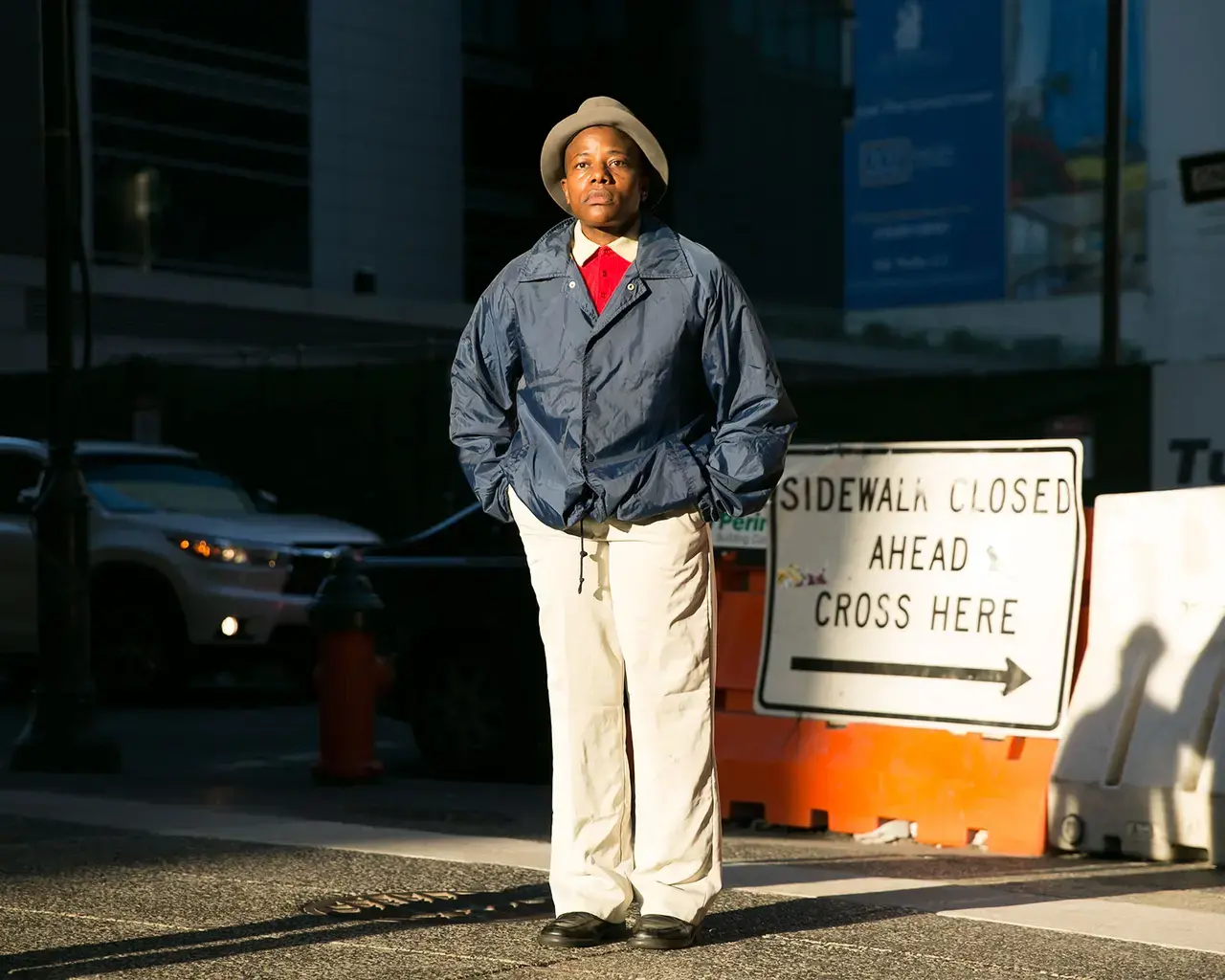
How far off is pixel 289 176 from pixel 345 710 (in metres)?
33.9

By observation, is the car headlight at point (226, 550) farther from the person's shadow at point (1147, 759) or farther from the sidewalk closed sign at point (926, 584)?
the person's shadow at point (1147, 759)

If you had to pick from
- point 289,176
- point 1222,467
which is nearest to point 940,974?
point 1222,467

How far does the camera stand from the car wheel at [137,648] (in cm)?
1417

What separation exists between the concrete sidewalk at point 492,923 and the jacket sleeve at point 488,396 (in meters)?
1.08

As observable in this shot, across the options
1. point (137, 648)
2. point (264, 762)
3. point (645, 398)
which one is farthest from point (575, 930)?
point (137, 648)

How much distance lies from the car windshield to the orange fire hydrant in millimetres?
5211

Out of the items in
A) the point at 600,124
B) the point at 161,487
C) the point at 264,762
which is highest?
the point at 600,124

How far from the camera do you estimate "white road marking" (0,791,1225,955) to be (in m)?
5.41

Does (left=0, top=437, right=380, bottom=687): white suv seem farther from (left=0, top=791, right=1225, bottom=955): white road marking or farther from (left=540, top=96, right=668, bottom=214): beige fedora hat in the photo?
(left=540, top=96, right=668, bottom=214): beige fedora hat

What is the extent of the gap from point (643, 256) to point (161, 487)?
10777mm

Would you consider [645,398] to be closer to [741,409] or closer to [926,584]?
[741,409]

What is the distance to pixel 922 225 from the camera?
1057 inches

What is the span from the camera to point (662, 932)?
4.86m

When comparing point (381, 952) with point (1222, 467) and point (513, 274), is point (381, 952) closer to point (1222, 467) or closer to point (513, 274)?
point (513, 274)
